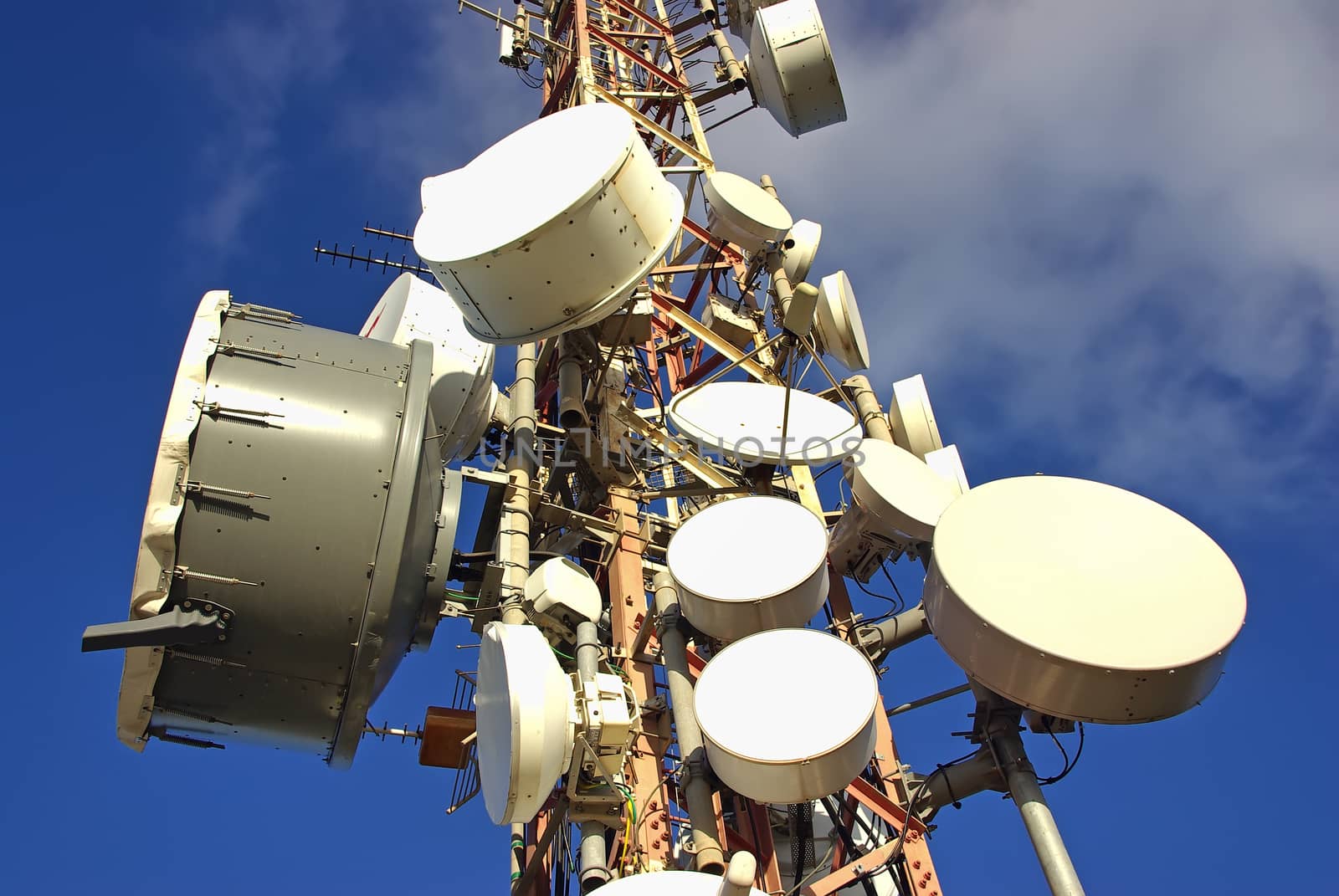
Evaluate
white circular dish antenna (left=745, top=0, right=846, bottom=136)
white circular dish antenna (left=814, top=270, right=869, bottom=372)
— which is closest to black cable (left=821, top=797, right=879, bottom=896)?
white circular dish antenna (left=814, top=270, right=869, bottom=372)

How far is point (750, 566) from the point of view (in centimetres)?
923

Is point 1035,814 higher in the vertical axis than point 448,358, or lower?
lower

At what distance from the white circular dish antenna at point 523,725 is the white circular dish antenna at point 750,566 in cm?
157

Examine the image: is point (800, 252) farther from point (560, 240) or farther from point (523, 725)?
point (523, 725)

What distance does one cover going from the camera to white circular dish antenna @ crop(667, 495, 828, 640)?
29.1 feet

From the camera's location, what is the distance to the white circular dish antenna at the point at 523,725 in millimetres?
7332

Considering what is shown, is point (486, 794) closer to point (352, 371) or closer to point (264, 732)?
point (264, 732)

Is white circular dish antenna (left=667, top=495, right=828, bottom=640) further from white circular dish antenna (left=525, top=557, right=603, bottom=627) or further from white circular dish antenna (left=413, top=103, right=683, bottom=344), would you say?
white circular dish antenna (left=413, top=103, right=683, bottom=344)

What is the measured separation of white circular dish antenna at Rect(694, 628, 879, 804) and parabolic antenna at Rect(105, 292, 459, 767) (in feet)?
8.52

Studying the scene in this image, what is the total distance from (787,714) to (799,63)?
11.0 metres

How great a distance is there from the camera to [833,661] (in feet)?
26.9

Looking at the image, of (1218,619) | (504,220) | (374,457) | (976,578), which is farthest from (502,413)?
(1218,619)

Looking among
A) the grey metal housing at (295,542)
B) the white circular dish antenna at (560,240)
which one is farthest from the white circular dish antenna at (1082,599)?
the grey metal housing at (295,542)

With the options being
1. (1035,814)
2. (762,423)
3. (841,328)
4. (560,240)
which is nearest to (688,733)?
(1035,814)
